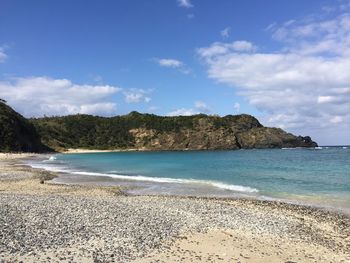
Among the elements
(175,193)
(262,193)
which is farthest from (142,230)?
(262,193)

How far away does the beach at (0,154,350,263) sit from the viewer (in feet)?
49.6

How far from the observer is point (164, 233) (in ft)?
60.0

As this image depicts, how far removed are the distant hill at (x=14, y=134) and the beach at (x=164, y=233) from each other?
5331 inches

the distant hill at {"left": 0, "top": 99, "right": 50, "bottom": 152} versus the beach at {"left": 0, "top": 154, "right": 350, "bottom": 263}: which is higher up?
the distant hill at {"left": 0, "top": 99, "right": 50, "bottom": 152}

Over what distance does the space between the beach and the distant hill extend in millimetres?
135398

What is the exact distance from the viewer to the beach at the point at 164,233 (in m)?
15.1

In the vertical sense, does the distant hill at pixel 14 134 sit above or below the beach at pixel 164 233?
above

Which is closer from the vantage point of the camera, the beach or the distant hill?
the beach

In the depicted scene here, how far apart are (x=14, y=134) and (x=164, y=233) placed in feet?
496

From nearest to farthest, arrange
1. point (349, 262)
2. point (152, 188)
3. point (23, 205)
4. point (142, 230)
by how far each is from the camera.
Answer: point (349, 262), point (142, 230), point (23, 205), point (152, 188)

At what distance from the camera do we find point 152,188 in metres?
40.7

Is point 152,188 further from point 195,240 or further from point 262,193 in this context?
point 195,240

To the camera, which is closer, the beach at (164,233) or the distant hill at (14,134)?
the beach at (164,233)

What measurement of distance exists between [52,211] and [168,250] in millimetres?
8455
